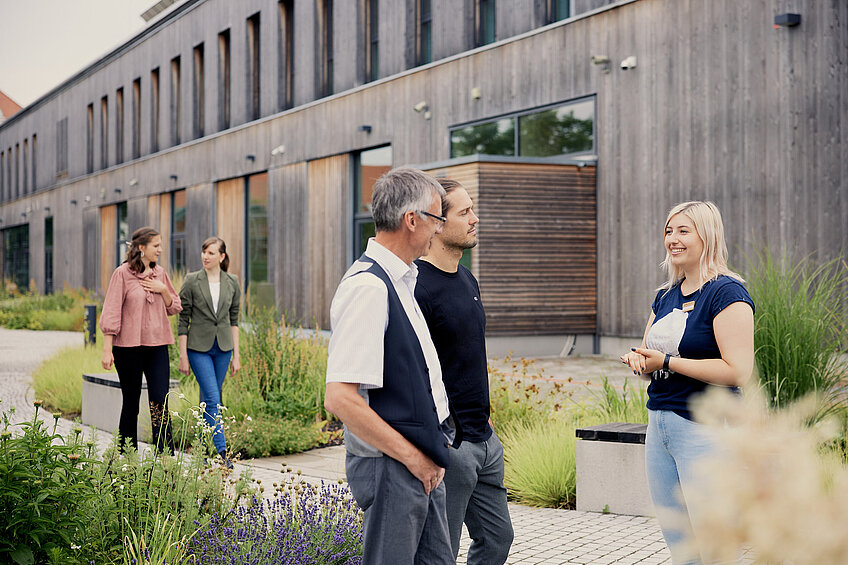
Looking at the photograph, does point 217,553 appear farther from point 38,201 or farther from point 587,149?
point 38,201

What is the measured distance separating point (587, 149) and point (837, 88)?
15.8 ft

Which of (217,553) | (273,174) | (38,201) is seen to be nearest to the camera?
(217,553)

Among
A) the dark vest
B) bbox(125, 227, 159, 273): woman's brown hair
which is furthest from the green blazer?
the dark vest

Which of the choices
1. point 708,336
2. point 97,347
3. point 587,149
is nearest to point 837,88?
point 587,149

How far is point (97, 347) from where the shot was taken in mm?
13633

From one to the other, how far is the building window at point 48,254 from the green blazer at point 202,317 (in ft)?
A: 135

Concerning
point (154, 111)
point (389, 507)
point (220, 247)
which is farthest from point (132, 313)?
point (154, 111)

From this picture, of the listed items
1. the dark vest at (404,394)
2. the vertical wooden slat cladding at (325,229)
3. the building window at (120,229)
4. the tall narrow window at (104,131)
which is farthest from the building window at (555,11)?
the tall narrow window at (104,131)

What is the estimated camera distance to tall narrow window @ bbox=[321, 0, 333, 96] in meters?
23.7

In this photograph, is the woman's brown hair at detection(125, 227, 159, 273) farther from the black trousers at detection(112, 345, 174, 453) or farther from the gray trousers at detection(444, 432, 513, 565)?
the gray trousers at detection(444, 432, 513, 565)

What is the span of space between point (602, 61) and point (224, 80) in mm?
15807

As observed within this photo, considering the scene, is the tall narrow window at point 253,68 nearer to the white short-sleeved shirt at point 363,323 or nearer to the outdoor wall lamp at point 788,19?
the outdoor wall lamp at point 788,19

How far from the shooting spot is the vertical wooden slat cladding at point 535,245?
1552 centimetres

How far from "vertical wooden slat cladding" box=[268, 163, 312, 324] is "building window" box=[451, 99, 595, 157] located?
22.2 feet
